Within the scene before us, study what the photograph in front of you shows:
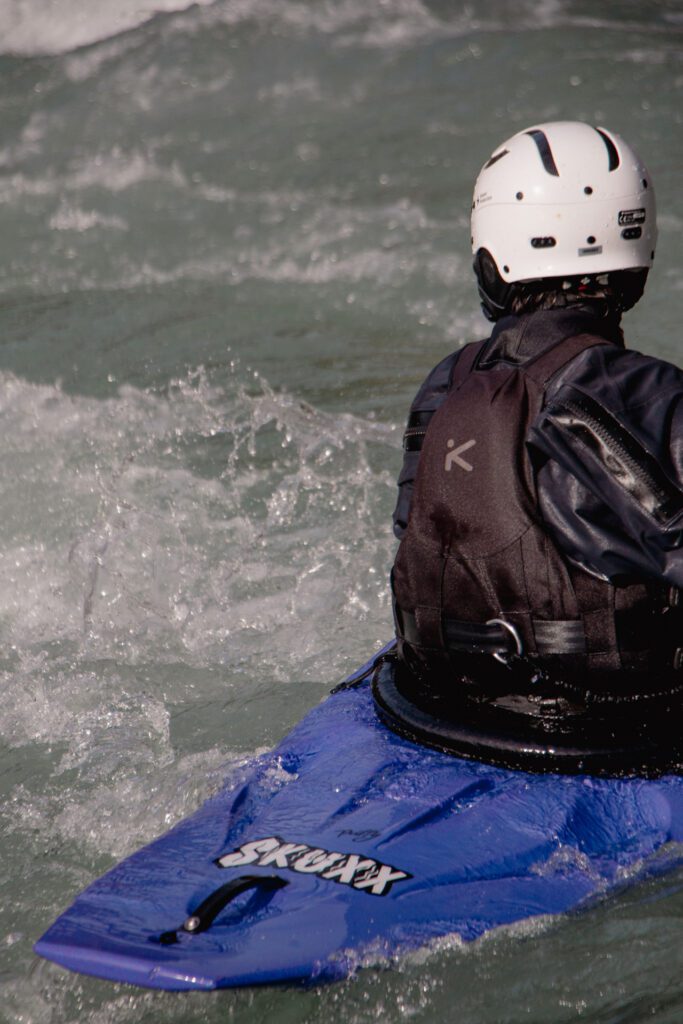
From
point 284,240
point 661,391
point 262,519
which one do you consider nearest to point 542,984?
point 661,391

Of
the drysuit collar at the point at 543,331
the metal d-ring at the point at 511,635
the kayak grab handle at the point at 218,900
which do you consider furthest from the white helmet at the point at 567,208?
the kayak grab handle at the point at 218,900

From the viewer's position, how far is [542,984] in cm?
243

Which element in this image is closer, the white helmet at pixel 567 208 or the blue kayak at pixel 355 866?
the blue kayak at pixel 355 866

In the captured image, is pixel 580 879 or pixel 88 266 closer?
pixel 580 879

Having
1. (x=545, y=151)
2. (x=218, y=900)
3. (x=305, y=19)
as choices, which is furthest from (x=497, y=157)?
(x=305, y=19)

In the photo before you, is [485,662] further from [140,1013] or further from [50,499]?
[50,499]

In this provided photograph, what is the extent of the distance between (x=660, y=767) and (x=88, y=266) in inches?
253

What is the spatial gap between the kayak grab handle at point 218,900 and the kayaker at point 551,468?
601 millimetres

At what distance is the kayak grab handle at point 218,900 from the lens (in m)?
2.15

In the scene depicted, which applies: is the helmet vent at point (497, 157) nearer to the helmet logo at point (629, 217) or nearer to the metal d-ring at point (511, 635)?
the helmet logo at point (629, 217)

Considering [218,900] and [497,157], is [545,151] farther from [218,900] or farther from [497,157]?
[218,900]

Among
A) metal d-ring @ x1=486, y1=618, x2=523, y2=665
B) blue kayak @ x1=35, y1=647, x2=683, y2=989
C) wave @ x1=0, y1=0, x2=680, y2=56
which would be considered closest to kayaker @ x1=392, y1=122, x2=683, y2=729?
metal d-ring @ x1=486, y1=618, x2=523, y2=665

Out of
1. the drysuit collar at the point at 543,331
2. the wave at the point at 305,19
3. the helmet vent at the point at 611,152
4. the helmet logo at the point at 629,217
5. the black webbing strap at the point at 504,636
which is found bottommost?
the wave at the point at 305,19

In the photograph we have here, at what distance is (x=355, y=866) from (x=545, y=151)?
152cm
